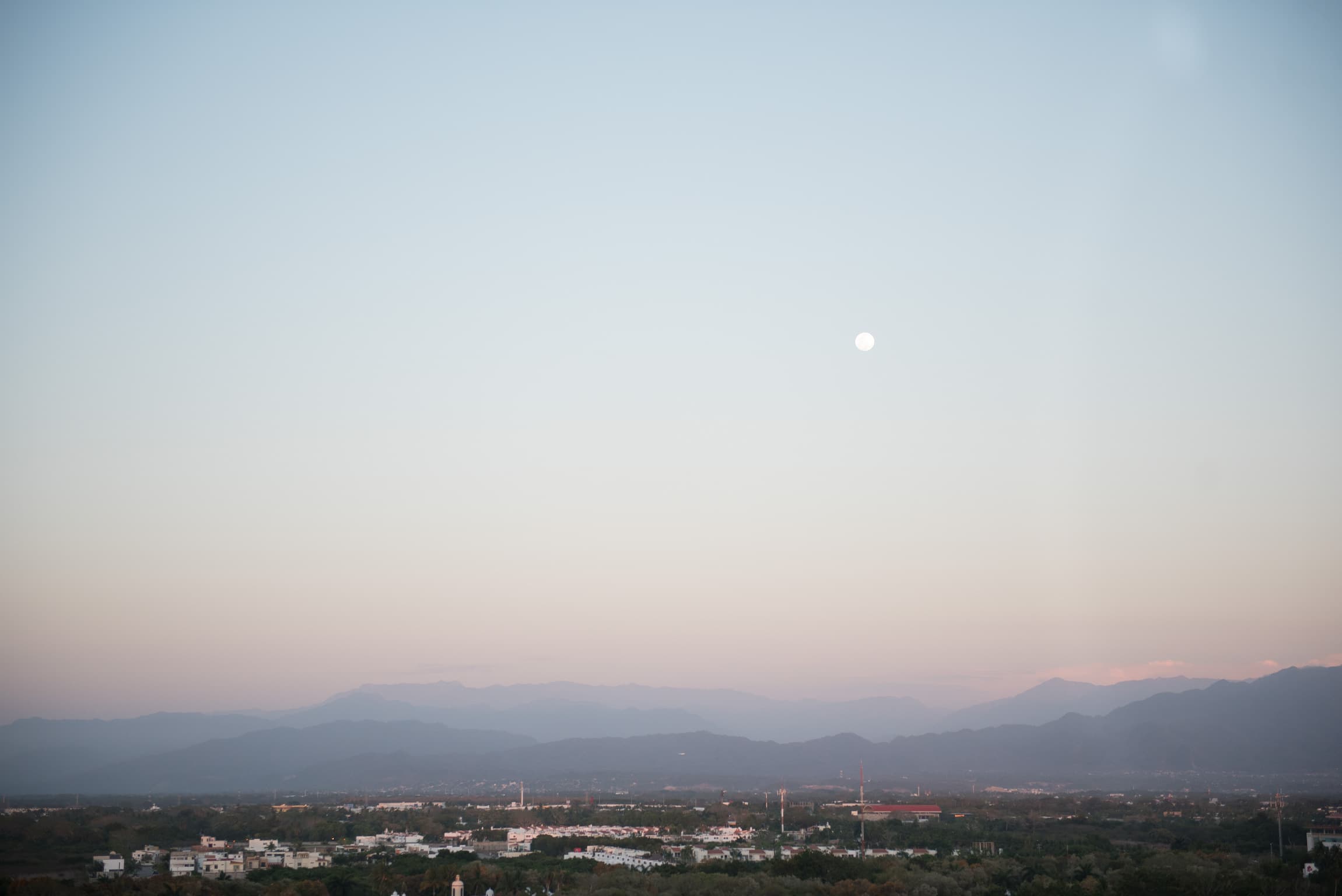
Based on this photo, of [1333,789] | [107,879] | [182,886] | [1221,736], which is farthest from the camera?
[1221,736]

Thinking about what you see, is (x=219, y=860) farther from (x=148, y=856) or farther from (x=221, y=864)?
(x=148, y=856)

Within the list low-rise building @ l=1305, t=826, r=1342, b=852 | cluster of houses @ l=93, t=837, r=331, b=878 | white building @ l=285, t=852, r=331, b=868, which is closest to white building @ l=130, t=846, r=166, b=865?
cluster of houses @ l=93, t=837, r=331, b=878

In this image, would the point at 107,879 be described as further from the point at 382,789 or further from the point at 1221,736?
the point at 1221,736

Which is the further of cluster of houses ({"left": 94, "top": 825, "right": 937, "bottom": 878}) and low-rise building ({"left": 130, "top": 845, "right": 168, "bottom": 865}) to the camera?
low-rise building ({"left": 130, "top": 845, "right": 168, "bottom": 865})

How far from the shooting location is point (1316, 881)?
3353cm

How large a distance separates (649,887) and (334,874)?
10.4 meters

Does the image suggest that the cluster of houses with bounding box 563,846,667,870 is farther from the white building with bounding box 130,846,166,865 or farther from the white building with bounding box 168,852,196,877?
the white building with bounding box 130,846,166,865

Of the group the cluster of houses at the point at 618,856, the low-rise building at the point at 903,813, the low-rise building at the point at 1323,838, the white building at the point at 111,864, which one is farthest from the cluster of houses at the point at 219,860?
the low-rise building at the point at 1323,838

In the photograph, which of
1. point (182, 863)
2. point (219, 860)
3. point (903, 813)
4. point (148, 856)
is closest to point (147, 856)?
point (148, 856)

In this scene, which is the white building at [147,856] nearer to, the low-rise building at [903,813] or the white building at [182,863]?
the white building at [182,863]

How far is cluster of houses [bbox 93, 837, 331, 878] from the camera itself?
136 feet

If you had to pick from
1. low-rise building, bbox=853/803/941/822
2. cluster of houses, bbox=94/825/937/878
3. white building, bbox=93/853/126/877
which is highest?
white building, bbox=93/853/126/877

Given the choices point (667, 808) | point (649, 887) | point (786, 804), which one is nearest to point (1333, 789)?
→ point (786, 804)

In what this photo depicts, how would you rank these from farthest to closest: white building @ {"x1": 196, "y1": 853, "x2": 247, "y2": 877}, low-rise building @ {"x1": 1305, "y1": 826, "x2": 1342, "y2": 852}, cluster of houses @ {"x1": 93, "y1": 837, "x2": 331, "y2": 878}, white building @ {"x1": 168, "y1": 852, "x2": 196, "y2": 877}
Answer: low-rise building @ {"x1": 1305, "y1": 826, "x2": 1342, "y2": 852}
white building @ {"x1": 168, "y1": 852, "x2": 196, "y2": 877}
cluster of houses @ {"x1": 93, "y1": 837, "x2": 331, "y2": 878}
white building @ {"x1": 196, "y1": 853, "x2": 247, "y2": 877}
